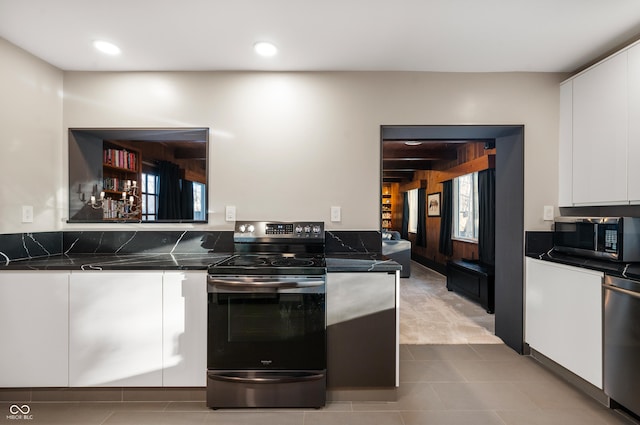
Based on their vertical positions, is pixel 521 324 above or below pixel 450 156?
below

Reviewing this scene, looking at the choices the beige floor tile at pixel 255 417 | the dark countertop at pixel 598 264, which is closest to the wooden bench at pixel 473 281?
the dark countertop at pixel 598 264

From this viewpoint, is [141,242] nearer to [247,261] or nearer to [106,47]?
[247,261]

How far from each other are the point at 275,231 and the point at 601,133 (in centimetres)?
248

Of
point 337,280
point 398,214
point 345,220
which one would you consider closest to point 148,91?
point 345,220

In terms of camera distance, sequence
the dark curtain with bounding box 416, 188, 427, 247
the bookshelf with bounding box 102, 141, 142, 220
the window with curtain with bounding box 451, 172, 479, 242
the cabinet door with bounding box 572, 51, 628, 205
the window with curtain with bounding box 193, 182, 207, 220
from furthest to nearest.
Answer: the dark curtain with bounding box 416, 188, 427, 247 → the window with curtain with bounding box 193, 182, 207, 220 → the window with curtain with bounding box 451, 172, 479, 242 → the bookshelf with bounding box 102, 141, 142, 220 → the cabinet door with bounding box 572, 51, 628, 205

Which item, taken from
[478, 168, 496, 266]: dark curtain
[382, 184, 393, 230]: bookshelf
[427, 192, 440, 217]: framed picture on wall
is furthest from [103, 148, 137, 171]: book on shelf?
[382, 184, 393, 230]: bookshelf

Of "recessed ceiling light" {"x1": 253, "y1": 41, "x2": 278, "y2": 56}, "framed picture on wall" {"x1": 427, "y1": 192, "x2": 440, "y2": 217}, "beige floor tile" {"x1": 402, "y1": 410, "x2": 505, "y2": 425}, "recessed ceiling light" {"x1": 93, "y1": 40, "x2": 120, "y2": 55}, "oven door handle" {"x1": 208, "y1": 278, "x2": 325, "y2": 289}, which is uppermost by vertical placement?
"recessed ceiling light" {"x1": 253, "y1": 41, "x2": 278, "y2": 56}

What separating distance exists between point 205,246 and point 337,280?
1.20 metres

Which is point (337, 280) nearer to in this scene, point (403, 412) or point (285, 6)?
point (403, 412)

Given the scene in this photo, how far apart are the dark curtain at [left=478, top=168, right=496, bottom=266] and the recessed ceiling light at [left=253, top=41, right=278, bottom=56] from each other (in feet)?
12.5

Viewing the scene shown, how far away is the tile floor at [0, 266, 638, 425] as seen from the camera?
76.0 inches

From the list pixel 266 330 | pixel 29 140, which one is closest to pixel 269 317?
pixel 266 330

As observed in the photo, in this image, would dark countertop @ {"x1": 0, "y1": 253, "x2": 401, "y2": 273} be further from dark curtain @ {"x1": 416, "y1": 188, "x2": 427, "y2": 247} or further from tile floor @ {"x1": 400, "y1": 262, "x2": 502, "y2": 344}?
dark curtain @ {"x1": 416, "y1": 188, "x2": 427, "y2": 247}

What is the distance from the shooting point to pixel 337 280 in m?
2.08
